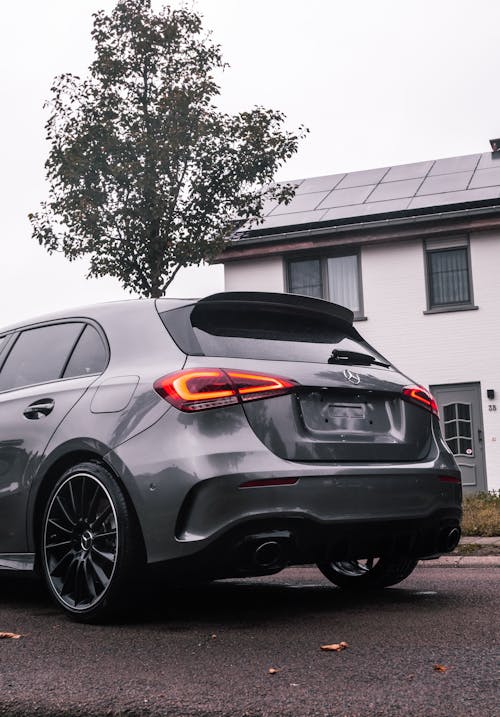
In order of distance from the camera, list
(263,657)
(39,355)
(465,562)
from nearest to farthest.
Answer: (263,657) < (39,355) < (465,562)

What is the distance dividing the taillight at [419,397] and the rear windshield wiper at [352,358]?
0.80 ft

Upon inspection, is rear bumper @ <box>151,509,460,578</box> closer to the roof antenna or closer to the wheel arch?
the wheel arch

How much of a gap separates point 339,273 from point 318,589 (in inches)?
616

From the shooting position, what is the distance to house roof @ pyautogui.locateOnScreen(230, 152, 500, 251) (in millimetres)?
20625

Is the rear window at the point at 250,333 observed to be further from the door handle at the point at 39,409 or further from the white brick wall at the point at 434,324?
the white brick wall at the point at 434,324

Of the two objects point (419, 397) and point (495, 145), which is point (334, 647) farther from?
point (495, 145)

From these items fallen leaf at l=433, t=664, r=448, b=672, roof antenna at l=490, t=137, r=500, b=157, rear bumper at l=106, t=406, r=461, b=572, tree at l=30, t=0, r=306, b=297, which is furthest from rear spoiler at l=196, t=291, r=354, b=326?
roof antenna at l=490, t=137, r=500, b=157

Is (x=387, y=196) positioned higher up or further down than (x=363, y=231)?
higher up

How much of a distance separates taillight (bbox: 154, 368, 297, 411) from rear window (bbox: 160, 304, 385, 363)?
17 cm

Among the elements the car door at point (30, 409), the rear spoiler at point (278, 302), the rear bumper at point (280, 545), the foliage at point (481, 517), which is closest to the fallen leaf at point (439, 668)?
the rear bumper at point (280, 545)

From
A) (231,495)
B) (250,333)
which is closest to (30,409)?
(250,333)

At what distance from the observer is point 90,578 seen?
4875 mm

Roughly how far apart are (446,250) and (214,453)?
16.9 m

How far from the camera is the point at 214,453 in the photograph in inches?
178
